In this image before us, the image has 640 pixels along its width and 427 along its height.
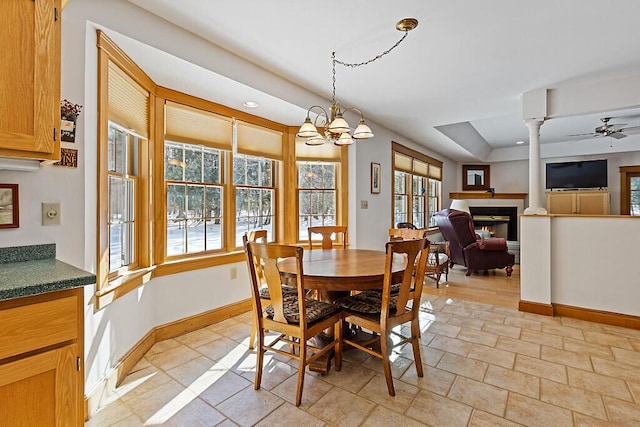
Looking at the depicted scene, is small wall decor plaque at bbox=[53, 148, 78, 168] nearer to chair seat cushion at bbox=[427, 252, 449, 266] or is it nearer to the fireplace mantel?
chair seat cushion at bbox=[427, 252, 449, 266]

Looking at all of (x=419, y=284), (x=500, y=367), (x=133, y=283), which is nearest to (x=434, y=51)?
(x=419, y=284)

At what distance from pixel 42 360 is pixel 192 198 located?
2.11 meters

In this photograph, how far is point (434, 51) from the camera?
2.59m

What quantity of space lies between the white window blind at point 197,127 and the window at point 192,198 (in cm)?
7

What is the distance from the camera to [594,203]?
6.88 meters

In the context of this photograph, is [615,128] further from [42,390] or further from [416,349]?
[42,390]

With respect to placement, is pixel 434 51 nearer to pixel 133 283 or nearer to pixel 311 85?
pixel 311 85

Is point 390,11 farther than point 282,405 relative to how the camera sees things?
Yes

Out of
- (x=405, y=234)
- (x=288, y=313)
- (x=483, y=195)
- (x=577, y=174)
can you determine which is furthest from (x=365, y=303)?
(x=577, y=174)

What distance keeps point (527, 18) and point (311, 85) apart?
6.23ft

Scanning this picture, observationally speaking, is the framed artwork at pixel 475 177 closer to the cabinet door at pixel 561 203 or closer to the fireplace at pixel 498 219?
the fireplace at pixel 498 219

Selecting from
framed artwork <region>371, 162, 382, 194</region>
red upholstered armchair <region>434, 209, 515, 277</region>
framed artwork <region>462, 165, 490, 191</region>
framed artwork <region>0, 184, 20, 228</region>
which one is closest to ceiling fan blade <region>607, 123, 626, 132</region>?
red upholstered armchair <region>434, 209, 515, 277</region>

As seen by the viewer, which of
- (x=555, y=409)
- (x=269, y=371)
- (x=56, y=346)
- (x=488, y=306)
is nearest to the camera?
(x=56, y=346)

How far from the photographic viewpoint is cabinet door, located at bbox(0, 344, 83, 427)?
1065 mm
